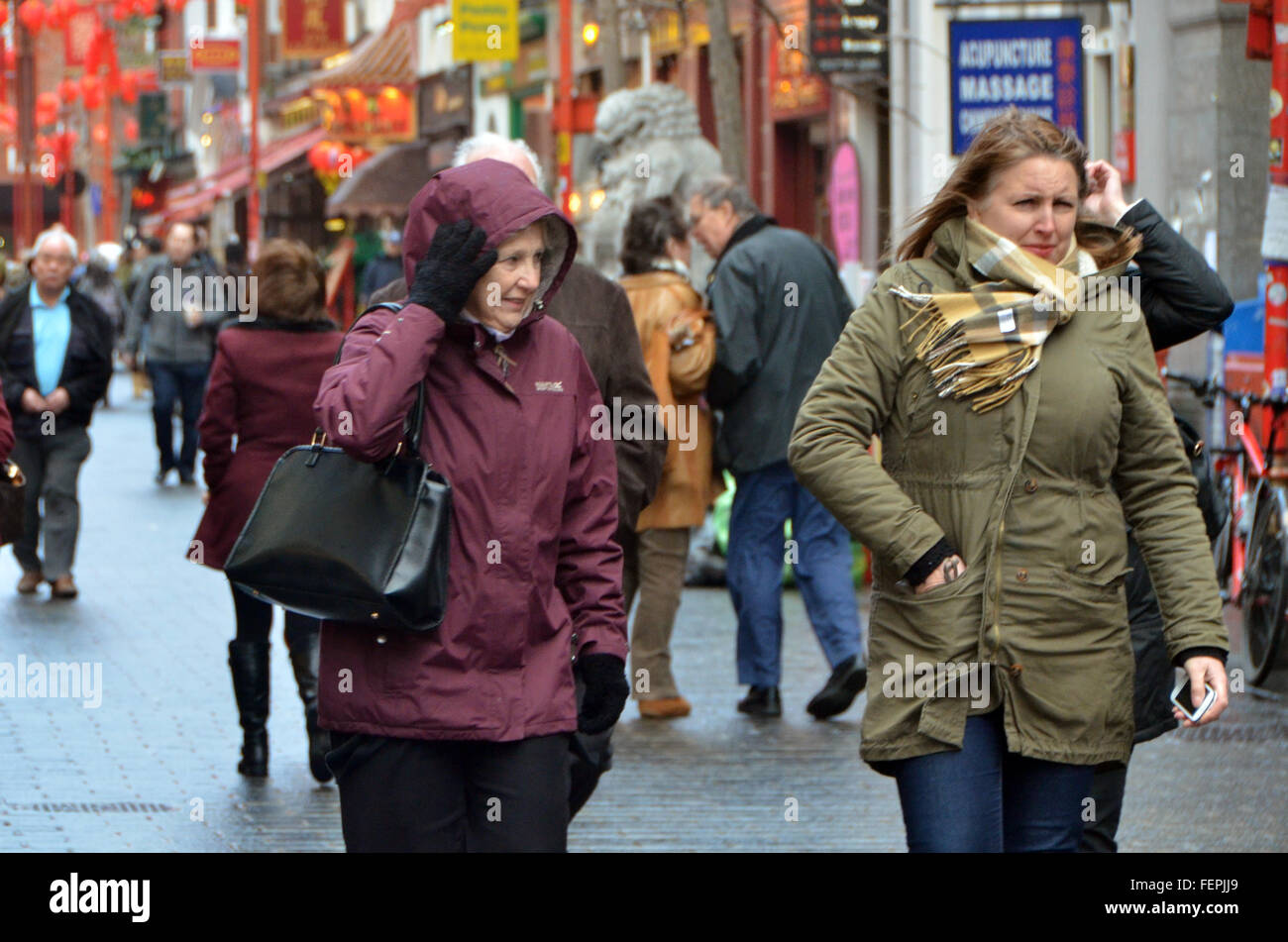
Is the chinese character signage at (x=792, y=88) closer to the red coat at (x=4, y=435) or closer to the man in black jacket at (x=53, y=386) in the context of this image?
the man in black jacket at (x=53, y=386)

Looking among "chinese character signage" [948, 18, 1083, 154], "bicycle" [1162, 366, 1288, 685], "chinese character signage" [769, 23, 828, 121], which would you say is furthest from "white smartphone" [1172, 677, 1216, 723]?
"chinese character signage" [769, 23, 828, 121]

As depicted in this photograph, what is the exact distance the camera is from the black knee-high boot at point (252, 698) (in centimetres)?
780

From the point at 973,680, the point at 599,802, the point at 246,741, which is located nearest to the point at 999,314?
the point at 973,680

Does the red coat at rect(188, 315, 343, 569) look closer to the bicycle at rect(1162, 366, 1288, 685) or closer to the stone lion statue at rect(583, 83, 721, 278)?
the bicycle at rect(1162, 366, 1288, 685)

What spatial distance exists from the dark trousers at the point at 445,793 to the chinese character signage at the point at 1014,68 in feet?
32.0

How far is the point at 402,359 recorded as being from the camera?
158 inches

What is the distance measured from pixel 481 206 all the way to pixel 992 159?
0.93m

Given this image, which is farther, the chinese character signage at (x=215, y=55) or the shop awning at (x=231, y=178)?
the shop awning at (x=231, y=178)

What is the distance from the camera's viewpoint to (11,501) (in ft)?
20.8

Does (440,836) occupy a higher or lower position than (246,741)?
higher

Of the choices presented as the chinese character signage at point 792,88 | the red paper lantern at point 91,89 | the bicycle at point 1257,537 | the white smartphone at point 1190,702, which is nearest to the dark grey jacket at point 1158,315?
the white smartphone at point 1190,702
